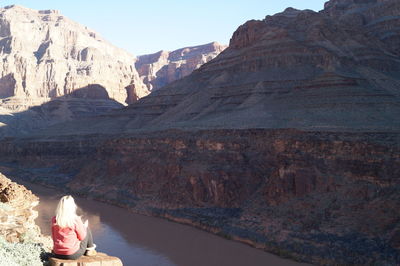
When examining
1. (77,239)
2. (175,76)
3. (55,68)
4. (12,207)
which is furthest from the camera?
(175,76)

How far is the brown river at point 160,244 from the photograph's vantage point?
101ft

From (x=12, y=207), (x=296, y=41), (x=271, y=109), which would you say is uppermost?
(x=296, y=41)

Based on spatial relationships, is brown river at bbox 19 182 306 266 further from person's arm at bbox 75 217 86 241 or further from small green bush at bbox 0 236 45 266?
person's arm at bbox 75 217 86 241

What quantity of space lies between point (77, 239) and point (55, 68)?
5710 inches

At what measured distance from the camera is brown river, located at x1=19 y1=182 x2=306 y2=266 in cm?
3091

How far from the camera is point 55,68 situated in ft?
479

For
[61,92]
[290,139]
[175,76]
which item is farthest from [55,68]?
[290,139]

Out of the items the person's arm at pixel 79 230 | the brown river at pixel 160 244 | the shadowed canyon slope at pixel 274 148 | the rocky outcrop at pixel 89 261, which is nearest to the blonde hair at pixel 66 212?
the person's arm at pixel 79 230

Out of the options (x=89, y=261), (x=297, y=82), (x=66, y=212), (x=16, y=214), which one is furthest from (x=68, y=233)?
(x=297, y=82)

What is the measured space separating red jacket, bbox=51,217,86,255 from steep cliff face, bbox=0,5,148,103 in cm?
12999

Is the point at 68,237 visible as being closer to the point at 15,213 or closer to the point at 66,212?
the point at 66,212

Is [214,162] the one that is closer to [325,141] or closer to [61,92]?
[325,141]

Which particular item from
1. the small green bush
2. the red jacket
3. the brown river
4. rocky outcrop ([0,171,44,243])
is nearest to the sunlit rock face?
rocky outcrop ([0,171,44,243])

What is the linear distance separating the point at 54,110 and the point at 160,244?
100m
